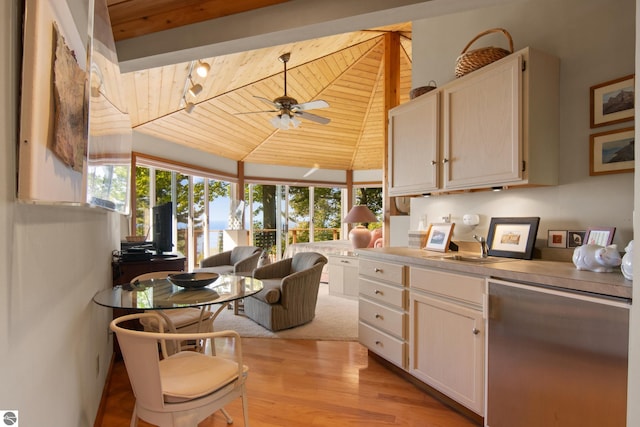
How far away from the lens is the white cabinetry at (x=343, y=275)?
5.08 m

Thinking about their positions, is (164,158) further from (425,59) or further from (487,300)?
(487,300)

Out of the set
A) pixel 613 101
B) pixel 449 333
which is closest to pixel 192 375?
pixel 449 333

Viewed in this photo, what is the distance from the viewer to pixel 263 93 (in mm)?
5535

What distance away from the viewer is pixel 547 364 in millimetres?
1653

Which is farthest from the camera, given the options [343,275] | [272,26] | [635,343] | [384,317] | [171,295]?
[343,275]

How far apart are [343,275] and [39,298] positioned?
14.1 ft

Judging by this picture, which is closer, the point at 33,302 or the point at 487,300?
the point at 33,302

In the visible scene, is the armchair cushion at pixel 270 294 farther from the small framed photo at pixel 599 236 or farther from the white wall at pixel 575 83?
the small framed photo at pixel 599 236

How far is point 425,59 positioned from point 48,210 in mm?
3121

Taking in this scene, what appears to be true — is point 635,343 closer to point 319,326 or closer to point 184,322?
point 184,322

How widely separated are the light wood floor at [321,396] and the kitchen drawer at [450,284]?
0.76m

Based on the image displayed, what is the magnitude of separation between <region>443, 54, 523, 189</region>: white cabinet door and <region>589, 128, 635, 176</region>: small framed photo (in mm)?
385

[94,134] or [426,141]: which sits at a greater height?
[426,141]

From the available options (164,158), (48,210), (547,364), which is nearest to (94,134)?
(48,210)
